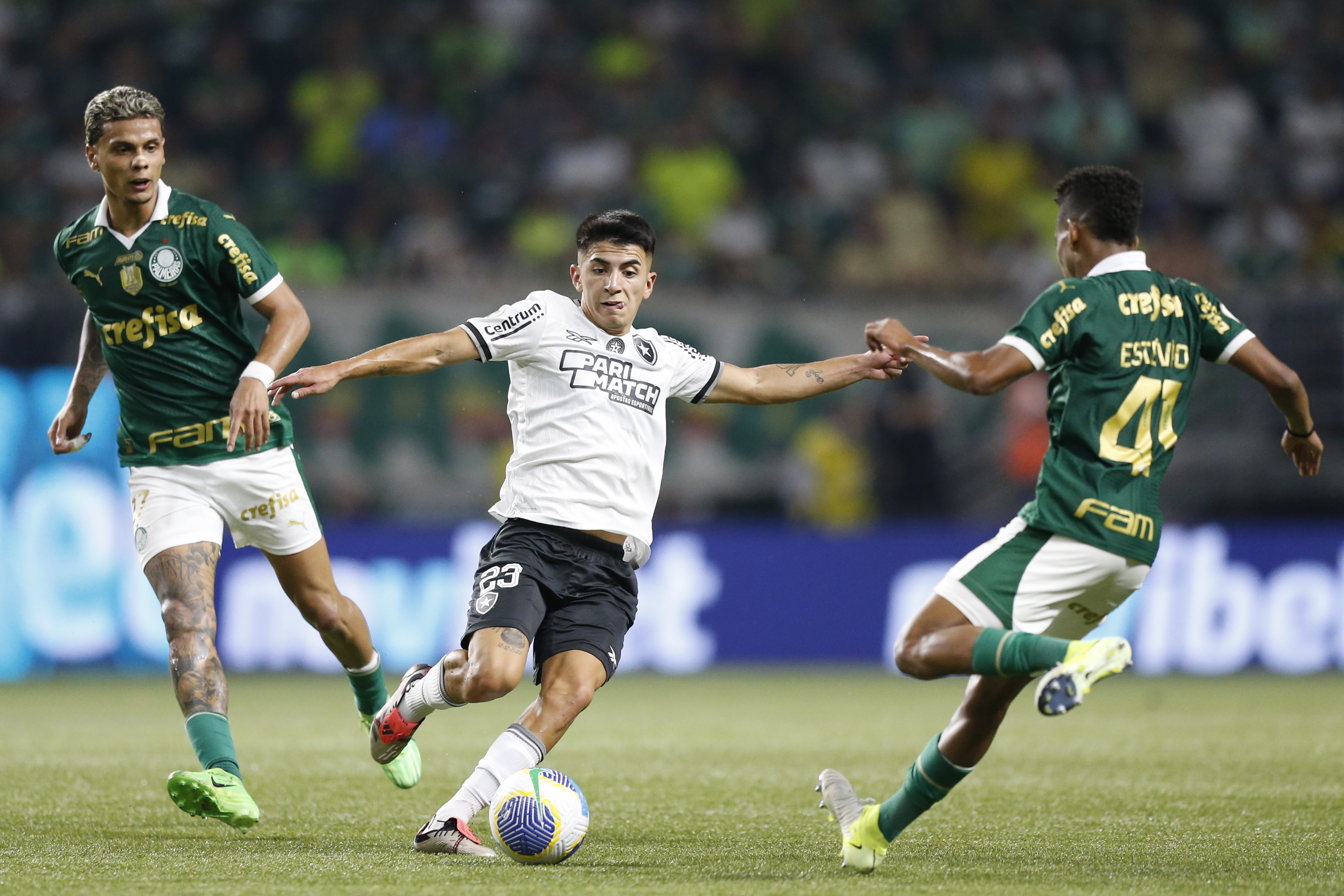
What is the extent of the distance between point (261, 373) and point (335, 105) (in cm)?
1083

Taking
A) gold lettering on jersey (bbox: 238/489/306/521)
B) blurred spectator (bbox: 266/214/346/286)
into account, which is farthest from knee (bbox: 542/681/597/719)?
blurred spectator (bbox: 266/214/346/286)

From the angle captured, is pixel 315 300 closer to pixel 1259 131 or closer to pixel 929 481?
pixel 929 481

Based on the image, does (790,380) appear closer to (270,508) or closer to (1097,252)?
(1097,252)

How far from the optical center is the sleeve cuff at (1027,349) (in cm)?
450

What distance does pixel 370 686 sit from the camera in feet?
20.4

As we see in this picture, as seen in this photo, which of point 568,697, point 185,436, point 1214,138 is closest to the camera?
point 568,697

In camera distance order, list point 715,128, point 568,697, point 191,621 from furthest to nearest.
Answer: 1. point 715,128
2. point 191,621
3. point 568,697

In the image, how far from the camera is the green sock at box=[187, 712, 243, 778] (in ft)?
16.5

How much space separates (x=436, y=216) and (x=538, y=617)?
979 cm

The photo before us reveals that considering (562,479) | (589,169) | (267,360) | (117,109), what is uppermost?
(589,169)

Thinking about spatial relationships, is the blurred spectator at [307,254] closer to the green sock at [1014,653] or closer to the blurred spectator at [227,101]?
the blurred spectator at [227,101]

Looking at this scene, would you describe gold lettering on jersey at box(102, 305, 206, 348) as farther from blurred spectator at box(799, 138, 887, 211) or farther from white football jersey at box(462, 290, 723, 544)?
blurred spectator at box(799, 138, 887, 211)

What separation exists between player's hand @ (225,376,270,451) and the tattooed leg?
0.54 meters

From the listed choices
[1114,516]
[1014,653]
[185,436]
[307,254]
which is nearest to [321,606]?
[185,436]
